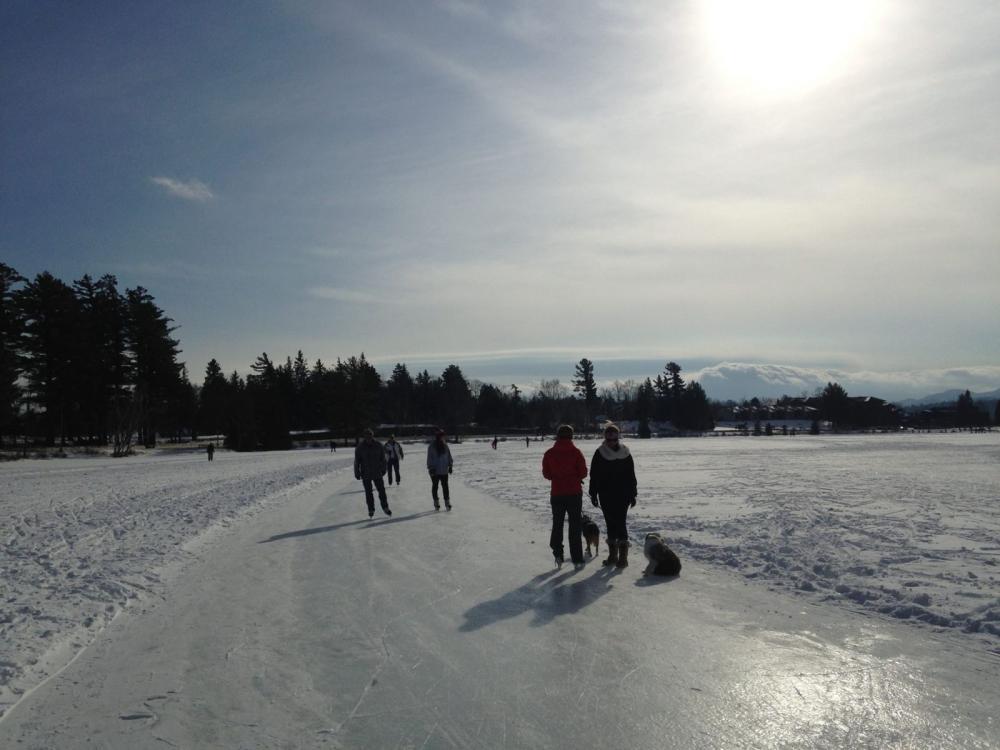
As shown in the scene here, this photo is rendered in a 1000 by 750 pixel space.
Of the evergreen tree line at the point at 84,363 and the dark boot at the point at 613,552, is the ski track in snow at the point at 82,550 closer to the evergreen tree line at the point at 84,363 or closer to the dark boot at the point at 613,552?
the dark boot at the point at 613,552

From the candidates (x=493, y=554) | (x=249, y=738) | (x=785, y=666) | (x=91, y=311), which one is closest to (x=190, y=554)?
(x=493, y=554)

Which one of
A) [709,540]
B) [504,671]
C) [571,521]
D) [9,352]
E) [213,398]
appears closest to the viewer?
[504,671]

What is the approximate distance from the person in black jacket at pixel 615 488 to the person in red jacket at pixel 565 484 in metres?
0.21

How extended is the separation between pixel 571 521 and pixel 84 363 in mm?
60106

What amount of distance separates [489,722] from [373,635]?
2.06 m

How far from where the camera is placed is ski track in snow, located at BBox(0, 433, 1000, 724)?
6457 mm

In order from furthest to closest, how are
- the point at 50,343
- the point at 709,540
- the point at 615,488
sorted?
1. the point at 50,343
2. the point at 709,540
3. the point at 615,488

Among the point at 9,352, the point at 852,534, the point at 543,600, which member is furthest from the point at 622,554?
the point at 9,352

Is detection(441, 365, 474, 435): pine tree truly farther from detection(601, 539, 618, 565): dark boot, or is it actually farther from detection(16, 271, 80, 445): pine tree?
detection(601, 539, 618, 565): dark boot

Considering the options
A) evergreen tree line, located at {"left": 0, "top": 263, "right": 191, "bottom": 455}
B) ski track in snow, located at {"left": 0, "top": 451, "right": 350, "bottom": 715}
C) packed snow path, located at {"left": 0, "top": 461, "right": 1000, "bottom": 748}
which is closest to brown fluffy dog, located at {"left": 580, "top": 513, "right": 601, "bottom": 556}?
packed snow path, located at {"left": 0, "top": 461, "right": 1000, "bottom": 748}

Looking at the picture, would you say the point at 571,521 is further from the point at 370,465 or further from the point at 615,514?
the point at 370,465

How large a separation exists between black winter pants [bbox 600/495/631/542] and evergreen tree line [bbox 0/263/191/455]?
165ft

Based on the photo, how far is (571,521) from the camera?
8938 millimetres

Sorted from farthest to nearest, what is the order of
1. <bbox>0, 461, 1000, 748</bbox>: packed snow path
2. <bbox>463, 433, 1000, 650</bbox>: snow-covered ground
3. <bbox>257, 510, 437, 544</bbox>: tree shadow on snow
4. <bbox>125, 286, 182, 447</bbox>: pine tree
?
<bbox>125, 286, 182, 447</bbox>: pine tree
<bbox>257, 510, 437, 544</bbox>: tree shadow on snow
<bbox>463, 433, 1000, 650</bbox>: snow-covered ground
<bbox>0, 461, 1000, 748</bbox>: packed snow path
